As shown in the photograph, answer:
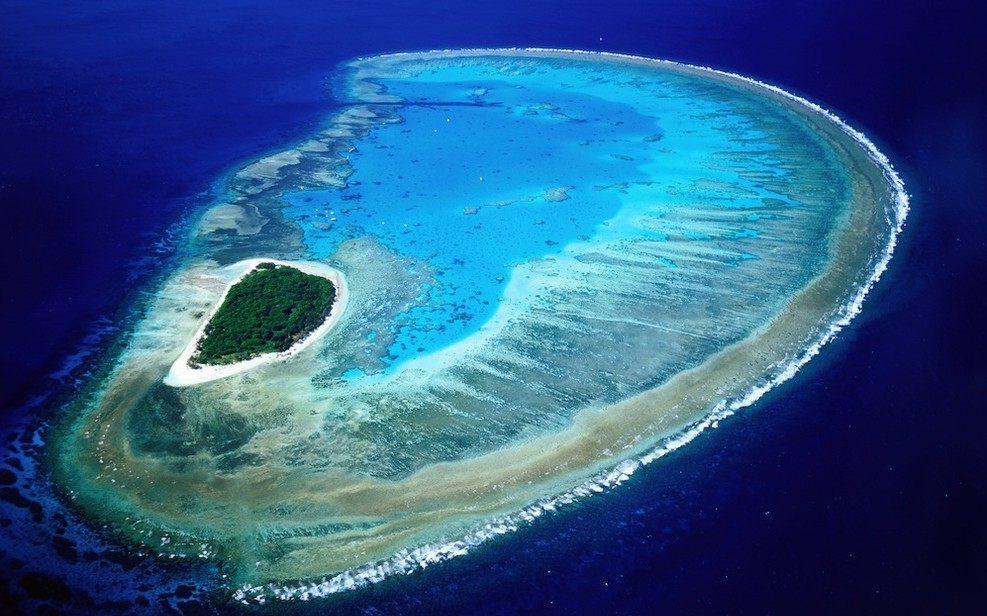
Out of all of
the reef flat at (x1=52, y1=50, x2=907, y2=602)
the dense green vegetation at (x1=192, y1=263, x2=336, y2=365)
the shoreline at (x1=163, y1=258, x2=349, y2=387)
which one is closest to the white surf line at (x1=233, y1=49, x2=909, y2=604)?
the reef flat at (x1=52, y1=50, x2=907, y2=602)

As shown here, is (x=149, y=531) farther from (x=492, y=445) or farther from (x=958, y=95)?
(x=958, y=95)

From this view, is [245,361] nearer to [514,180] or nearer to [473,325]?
[473,325]

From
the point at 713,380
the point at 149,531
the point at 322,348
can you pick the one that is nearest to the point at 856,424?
the point at 713,380

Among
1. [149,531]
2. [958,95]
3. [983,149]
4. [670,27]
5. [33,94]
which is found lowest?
[149,531]

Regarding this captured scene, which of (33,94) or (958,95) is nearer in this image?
(958,95)

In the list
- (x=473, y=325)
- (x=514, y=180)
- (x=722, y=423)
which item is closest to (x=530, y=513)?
(x=722, y=423)

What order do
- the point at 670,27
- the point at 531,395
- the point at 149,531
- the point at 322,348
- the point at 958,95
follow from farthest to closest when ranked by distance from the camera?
the point at 670,27
the point at 958,95
the point at 322,348
the point at 531,395
the point at 149,531

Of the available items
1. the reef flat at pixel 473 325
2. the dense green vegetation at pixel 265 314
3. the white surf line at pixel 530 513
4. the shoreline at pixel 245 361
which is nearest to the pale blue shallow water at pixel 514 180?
the reef flat at pixel 473 325
